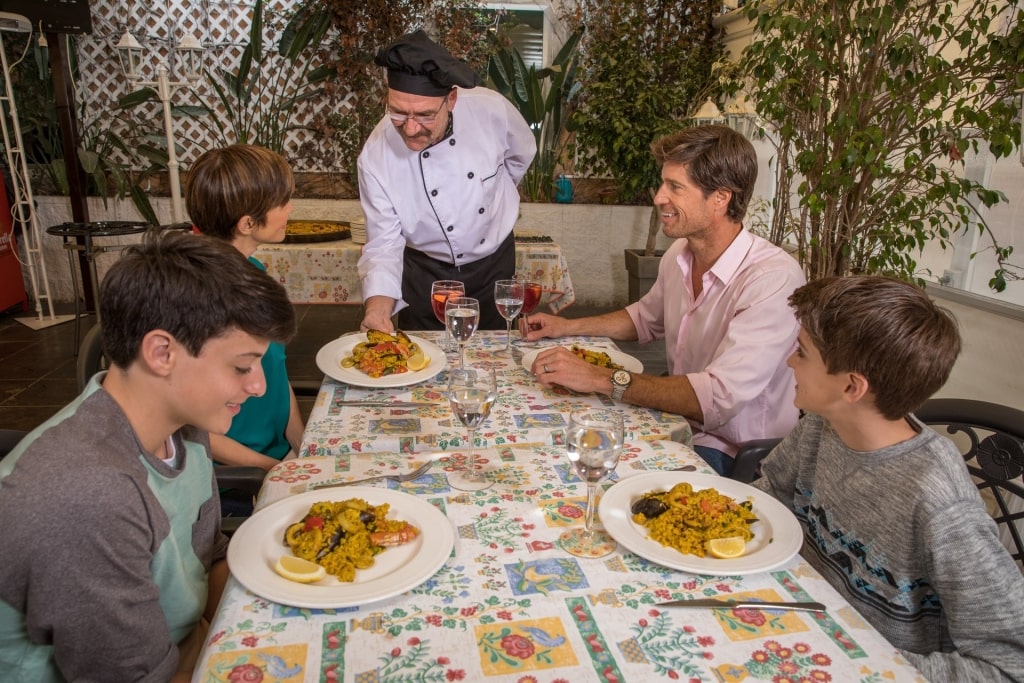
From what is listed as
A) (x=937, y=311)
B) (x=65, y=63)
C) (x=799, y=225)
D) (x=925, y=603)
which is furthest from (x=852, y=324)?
(x=65, y=63)

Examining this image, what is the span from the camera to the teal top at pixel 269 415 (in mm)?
1857

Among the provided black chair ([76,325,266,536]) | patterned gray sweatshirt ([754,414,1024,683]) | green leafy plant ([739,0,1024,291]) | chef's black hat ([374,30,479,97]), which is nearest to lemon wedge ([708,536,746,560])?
patterned gray sweatshirt ([754,414,1024,683])

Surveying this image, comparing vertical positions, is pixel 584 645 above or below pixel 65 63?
below

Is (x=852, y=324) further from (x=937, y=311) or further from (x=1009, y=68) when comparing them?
(x=1009, y=68)

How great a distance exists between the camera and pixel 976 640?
3.30 feet

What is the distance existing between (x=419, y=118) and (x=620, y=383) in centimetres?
112

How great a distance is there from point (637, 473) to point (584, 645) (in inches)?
20.3

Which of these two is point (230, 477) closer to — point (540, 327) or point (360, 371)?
point (360, 371)

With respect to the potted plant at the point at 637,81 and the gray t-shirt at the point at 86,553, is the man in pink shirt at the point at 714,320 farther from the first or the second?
the potted plant at the point at 637,81

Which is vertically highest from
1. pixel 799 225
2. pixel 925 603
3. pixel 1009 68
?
pixel 1009 68

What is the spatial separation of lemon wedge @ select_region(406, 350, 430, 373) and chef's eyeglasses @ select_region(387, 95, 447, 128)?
80cm

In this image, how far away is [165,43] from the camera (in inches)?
220

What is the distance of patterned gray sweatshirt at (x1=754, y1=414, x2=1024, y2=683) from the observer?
38.8 inches

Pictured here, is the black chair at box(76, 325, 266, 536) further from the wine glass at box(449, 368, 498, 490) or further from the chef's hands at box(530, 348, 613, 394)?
the chef's hands at box(530, 348, 613, 394)
